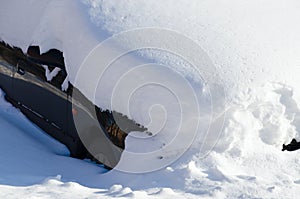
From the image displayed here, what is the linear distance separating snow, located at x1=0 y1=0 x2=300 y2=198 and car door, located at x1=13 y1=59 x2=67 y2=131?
0.30 m

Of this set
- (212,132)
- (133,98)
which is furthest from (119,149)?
(212,132)

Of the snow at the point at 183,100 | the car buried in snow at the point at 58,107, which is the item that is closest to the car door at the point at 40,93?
the car buried in snow at the point at 58,107

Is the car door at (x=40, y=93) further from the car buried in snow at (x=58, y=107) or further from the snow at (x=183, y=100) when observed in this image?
the snow at (x=183, y=100)

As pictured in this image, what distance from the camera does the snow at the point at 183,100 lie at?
3.79m

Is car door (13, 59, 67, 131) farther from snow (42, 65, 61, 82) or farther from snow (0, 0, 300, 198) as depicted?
snow (0, 0, 300, 198)

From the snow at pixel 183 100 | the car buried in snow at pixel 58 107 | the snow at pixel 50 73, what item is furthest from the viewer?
the snow at pixel 50 73

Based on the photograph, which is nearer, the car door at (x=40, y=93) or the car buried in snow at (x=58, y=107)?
the car buried in snow at (x=58, y=107)

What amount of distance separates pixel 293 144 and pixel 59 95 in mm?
2016

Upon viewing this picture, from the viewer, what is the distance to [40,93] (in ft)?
16.9

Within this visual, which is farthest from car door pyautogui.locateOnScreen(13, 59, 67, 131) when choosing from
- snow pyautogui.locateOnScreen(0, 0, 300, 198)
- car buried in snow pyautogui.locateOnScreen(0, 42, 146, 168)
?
snow pyautogui.locateOnScreen(0, 0, 300, 198)

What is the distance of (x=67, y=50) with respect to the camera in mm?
4754

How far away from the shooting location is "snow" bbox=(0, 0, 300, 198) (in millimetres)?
3795

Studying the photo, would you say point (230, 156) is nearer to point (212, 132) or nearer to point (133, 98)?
point (212, 132)

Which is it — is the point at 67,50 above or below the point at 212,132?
above
